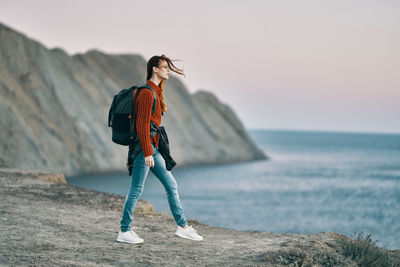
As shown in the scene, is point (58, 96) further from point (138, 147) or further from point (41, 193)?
point (138, 147)

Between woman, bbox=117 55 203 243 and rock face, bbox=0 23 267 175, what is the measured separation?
2321 cm

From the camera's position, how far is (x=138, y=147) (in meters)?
5.85

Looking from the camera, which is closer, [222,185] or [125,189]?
[125,189]

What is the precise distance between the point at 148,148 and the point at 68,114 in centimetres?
3405

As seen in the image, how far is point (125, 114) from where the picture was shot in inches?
228

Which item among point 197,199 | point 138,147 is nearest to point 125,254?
point 138,147

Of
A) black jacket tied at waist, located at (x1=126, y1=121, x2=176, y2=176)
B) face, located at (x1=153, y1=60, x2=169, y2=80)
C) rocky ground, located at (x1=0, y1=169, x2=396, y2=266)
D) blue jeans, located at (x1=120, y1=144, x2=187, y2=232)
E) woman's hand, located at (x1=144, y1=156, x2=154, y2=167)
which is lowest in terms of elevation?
rocky ground, located at (x1=0, y1=169, x2=396, y2=266)

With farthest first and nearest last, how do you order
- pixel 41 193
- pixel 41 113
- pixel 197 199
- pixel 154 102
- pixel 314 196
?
1. pixel 41 113
2. pixel 314 196
3. pixel 197 199
4. pixel 41 193
5. pixel 154 102

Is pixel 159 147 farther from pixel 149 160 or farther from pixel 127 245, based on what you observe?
pixel 127 245

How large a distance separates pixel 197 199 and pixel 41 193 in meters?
16.8

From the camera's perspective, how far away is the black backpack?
5.77m

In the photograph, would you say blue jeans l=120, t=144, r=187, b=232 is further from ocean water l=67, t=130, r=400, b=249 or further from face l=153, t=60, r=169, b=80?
ocean water l=67, t=130, r=400, b=249

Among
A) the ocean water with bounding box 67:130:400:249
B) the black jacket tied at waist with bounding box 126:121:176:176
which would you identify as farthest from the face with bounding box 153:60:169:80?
the ocean water with bounding box 67:130:400:249

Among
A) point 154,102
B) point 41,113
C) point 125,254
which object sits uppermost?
point 41,113
